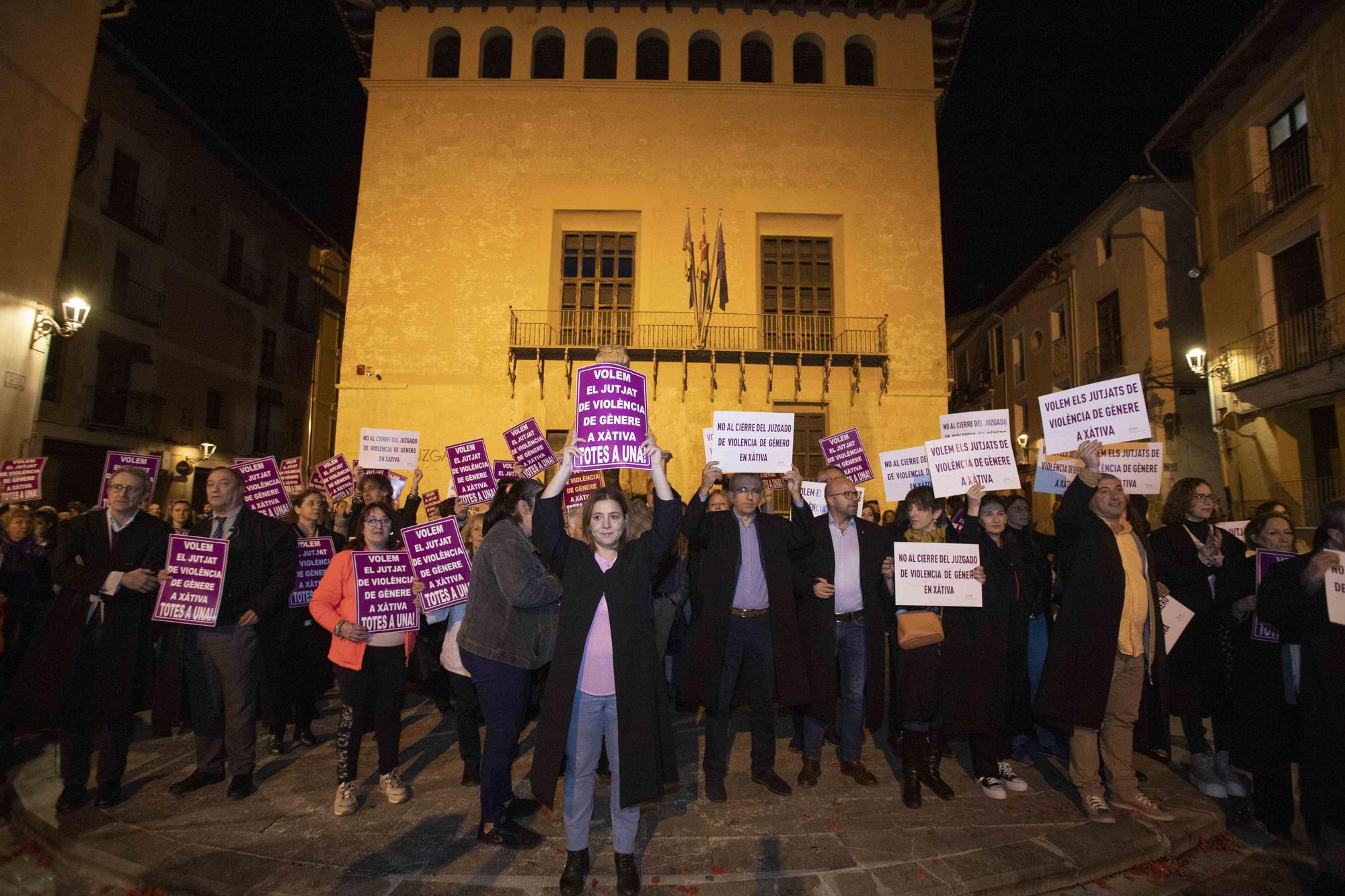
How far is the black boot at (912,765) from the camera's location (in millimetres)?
4371

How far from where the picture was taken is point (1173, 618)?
475 centimetres

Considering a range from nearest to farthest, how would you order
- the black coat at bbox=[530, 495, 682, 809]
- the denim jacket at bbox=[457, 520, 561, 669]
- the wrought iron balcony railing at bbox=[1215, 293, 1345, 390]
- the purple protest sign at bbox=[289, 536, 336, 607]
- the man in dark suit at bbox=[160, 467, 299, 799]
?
1. the black coat at bbox=[530, 495, 682, 809]
2. the denim jacket at bbox=[457, 520, 561, 669]
3. the man in dark suit at bbox=[160, 467, 299, 799]
4. the purple protest sign at bbox=[289, 536, 336, 607]
5. the wrought iron balcony railing at bbox=[1215, 293, 1345, 390]

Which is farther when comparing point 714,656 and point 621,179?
point 621,179

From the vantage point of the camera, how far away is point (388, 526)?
4664mm

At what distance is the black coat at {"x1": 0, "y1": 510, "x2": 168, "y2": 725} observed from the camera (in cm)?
430

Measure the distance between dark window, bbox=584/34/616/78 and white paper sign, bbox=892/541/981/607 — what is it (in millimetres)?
17728

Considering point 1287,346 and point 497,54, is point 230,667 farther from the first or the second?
point 497,54

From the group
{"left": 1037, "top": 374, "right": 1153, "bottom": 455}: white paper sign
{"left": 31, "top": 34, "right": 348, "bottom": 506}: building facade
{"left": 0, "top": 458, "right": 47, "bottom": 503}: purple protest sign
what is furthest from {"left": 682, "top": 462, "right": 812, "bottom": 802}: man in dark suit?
{"left": 31, "top": 34, "right": 348, "bottom": 506}: building facade

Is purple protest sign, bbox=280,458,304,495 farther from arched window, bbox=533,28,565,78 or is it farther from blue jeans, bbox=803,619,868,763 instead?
arched window, bbox=533,28,565,78

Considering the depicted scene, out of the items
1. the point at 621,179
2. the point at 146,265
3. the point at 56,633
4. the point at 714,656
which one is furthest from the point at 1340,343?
the point at 146,265

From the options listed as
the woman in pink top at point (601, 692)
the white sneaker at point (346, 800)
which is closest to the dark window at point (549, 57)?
the woman in pink top at point (601, 692)

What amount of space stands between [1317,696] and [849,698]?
252cm

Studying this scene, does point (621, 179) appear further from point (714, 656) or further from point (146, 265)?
point (714, 656)

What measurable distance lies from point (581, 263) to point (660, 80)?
5237 millimetres
